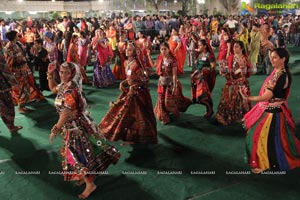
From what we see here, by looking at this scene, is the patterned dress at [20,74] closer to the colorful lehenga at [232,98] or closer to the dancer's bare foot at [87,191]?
the dancer's bare foot at [87,191]

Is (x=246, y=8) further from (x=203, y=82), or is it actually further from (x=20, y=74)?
(x=20, y=74)

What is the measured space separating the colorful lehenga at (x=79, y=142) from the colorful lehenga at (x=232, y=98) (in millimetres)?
2738

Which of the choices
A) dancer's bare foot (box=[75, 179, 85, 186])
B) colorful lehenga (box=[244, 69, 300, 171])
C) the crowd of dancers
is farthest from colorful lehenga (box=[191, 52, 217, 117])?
dancer's bare foot (box=[75, 179, 85, 186])

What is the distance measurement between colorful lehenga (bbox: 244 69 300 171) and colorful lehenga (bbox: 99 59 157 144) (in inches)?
56.5

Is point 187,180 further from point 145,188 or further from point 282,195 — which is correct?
point 282,195

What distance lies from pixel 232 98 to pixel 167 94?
1.16 metres

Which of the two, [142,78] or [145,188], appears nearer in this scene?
[145,188]

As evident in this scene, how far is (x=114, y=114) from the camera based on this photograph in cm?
489

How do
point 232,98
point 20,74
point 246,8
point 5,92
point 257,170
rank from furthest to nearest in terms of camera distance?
point 246,8 < point 20,74 < point 232,98 < point 5,92 < point 257,170

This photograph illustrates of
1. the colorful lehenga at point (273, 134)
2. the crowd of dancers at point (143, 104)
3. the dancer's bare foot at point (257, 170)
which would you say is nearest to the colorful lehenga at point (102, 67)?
the crowd of dancers at point (143, 104)

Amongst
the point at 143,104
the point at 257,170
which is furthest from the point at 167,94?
the point at 257,170

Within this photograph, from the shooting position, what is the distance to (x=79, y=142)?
3568mm

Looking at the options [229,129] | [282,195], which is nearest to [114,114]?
[229,129]

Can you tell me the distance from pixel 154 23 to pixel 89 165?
47.3ft
